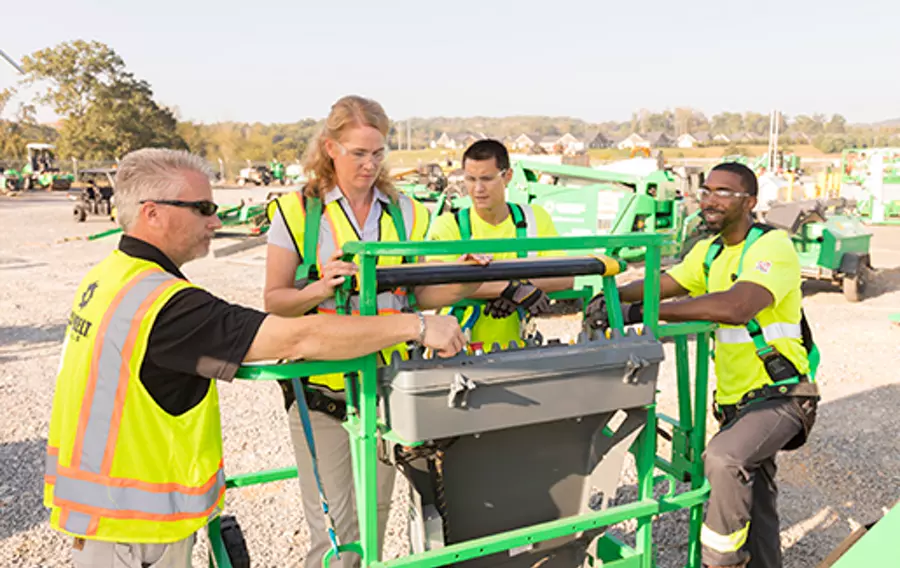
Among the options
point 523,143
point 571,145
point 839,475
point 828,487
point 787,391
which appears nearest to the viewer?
point 787,391

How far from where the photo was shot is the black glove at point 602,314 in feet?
7.89

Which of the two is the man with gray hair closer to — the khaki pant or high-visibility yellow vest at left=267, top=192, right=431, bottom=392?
the khaki pant

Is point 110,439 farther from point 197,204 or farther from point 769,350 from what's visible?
point 769,350

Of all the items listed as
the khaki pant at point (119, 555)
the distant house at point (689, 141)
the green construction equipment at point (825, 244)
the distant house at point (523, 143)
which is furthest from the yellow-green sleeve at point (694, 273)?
the distant house at point (689, 141)

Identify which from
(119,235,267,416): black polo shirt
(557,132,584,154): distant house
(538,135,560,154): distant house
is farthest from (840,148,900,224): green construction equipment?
(557,132,584,154): distant house

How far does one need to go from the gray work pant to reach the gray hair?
0.91 meters

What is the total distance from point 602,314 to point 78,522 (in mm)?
1680

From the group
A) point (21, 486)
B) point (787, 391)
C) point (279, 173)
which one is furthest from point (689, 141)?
point (787, 391)

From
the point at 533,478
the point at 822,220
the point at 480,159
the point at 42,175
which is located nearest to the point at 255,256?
the point at 822,220

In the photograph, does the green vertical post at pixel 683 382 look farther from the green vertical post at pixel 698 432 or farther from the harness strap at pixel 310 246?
the harness strap at pixel 310 246

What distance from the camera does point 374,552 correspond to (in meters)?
2.05

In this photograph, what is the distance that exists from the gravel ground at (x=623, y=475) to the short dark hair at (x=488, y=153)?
212 centimetres

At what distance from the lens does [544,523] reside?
2311 mm

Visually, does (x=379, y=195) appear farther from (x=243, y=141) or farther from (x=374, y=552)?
(x=243, y=141)
